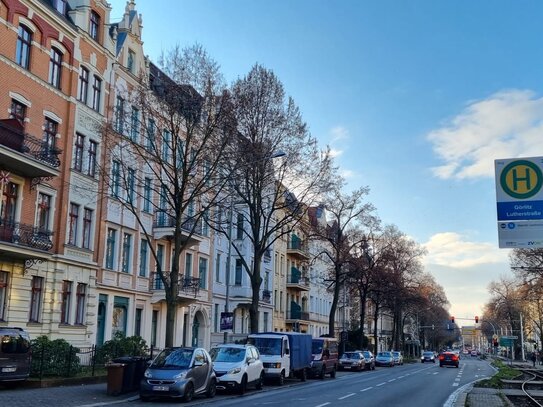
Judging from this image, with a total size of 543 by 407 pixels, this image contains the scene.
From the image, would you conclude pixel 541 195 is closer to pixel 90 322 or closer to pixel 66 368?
pixel 66 368

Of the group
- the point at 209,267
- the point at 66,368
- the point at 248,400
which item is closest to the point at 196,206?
the point at 209,267

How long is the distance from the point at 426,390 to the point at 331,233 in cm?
2885

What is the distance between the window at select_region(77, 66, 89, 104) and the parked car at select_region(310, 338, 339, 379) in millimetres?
18650

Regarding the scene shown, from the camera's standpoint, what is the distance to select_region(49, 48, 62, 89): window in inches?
1170

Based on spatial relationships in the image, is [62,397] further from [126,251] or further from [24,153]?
[126,251]

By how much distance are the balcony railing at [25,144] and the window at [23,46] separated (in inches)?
134

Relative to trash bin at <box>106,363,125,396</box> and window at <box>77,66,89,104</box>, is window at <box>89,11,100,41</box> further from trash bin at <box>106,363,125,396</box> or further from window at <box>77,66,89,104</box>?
trash bin at <box>106,363,125,396</box>

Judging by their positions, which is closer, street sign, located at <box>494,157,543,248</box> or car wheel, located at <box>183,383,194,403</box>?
street sign, located at <box>494,157,543,248</box>

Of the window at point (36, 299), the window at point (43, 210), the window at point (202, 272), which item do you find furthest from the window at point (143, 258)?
the window at point (36, 299)

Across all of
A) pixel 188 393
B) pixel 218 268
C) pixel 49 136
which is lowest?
pixel 188 393

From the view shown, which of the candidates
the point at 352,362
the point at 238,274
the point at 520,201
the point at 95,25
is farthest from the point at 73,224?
the point at 352,362

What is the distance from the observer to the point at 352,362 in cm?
5034

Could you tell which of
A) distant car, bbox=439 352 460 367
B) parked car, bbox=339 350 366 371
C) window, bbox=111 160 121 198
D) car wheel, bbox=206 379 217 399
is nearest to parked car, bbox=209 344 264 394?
car wheel, bbox=206 379 217 399

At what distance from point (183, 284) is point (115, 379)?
19437mm
